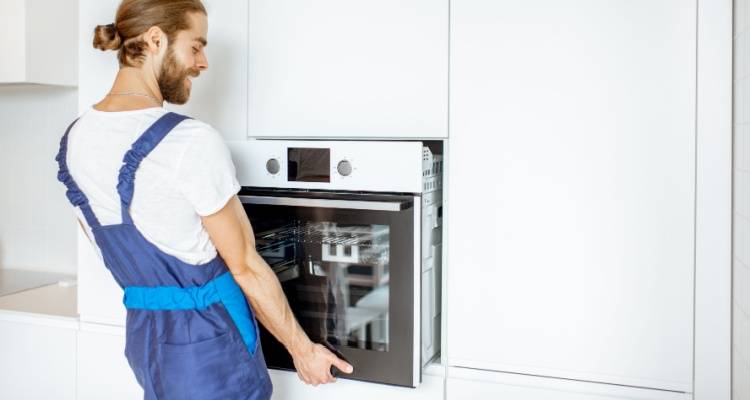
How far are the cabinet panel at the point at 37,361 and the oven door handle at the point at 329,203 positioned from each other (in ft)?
2.53

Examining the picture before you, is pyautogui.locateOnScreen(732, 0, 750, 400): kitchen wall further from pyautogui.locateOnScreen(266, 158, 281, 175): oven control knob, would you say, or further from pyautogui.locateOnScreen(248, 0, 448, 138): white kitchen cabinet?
pyautogui.locateOnScreen(266, 158, 281, 175): oven control knob

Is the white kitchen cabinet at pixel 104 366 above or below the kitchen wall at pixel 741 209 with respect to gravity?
below

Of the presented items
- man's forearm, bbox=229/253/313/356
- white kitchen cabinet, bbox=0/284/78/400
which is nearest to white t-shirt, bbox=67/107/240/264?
man's forearm, bbox=229/253/313/356

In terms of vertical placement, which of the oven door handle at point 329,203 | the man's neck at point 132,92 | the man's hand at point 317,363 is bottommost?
the man's hand at point 317,363

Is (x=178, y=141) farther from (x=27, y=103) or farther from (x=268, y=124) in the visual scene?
(x=27, y=103)

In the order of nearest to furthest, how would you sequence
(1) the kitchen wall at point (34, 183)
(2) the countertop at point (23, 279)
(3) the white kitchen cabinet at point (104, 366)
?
(3) the white kitchen cabinet at point (104, 366) < (2) the countertop at point (23, 279) < (1) the kitchen wall at point (34, 183)

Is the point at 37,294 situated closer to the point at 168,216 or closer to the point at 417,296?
the point at 168,216

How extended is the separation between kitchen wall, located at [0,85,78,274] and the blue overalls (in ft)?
4.74

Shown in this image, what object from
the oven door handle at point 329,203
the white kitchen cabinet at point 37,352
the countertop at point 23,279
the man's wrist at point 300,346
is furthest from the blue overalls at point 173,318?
the countertop at point 23,279

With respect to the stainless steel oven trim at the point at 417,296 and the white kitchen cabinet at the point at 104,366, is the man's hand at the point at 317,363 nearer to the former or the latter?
the stainless steel oven trim at the point at 417,296

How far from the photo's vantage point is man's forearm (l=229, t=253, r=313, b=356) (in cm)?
142

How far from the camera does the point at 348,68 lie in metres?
1.75

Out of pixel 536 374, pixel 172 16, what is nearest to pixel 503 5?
pixel 172 16

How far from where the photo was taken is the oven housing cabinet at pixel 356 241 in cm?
159
